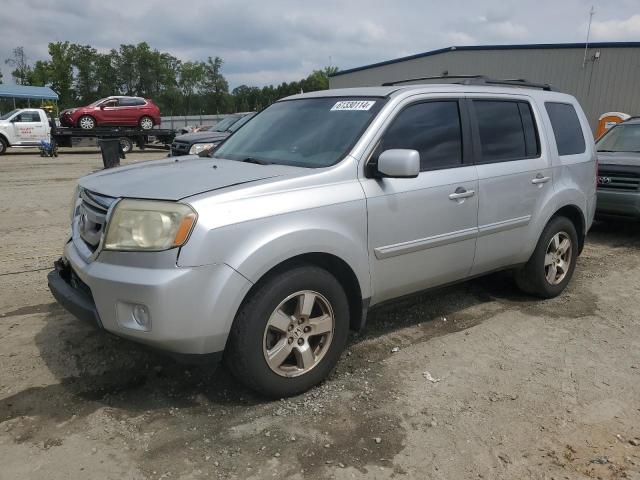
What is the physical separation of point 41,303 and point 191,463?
2685 millimetres

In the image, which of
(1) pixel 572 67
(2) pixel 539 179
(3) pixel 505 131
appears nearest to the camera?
(3) pixel 505 131

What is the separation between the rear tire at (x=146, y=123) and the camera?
25362 millimetres

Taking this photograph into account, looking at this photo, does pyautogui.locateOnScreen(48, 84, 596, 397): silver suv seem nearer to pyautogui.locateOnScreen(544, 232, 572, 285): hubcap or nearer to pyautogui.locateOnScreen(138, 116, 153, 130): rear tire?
pyautogui.locateOnScreen(544, 232, 572, 285): hubcap

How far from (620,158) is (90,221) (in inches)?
284

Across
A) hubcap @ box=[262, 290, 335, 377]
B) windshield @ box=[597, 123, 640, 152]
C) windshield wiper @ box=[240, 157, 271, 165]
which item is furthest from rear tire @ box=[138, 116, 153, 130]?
hubcap @ box=[262, 290, 335, 377]

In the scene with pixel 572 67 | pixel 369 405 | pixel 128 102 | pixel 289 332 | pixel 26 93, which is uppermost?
pixel 572 67

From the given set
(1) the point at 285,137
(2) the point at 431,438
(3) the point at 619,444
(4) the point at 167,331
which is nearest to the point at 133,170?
(1) the point at 285,137

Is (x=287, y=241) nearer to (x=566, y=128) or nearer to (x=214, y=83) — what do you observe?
(x=566, y=128)

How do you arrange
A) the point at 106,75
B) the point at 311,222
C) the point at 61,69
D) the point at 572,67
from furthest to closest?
the point at 106,75
the point at 61,69
the point at 572,67
the point at 311,222

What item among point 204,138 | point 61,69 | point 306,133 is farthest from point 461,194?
point 61,69

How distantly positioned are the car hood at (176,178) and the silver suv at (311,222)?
2 cm

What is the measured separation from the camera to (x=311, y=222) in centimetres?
307

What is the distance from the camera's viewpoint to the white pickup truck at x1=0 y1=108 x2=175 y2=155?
21047 millimetres

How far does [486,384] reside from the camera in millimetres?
3430
